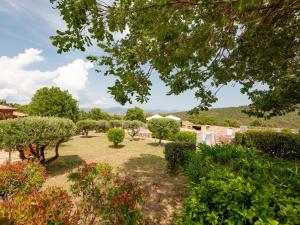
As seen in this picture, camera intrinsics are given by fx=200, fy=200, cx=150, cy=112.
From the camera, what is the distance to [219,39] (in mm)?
5230

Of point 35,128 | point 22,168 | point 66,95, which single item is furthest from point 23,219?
point 66,95

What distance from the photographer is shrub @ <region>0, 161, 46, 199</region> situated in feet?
16.3

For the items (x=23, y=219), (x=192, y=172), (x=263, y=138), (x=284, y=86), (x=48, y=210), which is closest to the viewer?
(x=23, y=219)

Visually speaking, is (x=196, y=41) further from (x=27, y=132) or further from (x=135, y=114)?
(x=135, y=114)

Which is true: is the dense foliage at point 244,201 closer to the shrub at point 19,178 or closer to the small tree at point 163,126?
the shrub at point 19,178

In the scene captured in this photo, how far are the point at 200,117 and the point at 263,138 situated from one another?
47.4 m

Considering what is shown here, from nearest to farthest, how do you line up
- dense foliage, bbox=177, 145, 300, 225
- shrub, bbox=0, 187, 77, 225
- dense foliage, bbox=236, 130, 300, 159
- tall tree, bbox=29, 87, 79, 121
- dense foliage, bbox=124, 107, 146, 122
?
dense foliage, bbox=177, 145, 300, 225
shrub, bbox=0, 187, 77, 225
dense foliage, bbox=236, 130, 300, 159
tall tree, bbox=29, 87, 79, 121
dense foliage, bbox=124, 107, 146, 122

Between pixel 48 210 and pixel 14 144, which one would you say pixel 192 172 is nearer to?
pixel 48 210

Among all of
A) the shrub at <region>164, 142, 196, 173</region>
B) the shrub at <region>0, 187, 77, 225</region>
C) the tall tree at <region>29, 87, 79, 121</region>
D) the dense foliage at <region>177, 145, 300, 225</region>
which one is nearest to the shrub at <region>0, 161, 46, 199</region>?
the shrub at <region>0, 187, 77, 225</region>

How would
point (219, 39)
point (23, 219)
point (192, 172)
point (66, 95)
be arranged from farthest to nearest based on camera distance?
point (66, 95) → point (219, 39) → point (192, 172) → point (23, 219)

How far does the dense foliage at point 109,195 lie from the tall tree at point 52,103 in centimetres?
2220

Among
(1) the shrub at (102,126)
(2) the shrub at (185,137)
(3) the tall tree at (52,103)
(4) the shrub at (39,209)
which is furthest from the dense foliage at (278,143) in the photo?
(1) the shrub at (102,126)

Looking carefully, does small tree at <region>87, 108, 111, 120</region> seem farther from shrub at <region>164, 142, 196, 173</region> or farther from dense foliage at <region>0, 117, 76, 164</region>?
shrub at <region>164, 142, 196, 173</region>

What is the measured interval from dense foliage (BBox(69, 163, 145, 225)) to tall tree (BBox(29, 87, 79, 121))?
2220cm
